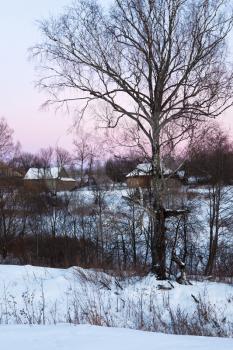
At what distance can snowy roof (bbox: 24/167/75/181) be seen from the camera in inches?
2403

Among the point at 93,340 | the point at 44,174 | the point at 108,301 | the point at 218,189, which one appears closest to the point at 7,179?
the point at 44,174

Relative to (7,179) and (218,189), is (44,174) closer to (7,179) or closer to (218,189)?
(7,179)

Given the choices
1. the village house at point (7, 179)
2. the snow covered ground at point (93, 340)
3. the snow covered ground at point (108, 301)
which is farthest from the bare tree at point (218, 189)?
the snow covered ground at point (93, 340)

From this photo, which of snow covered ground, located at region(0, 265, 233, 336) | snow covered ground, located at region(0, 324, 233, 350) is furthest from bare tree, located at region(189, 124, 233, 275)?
snow covered ground, located at region(0, 324, 233, 350)

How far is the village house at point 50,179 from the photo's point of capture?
56416 millimetres

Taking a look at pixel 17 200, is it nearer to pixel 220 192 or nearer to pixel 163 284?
pixel 220 192

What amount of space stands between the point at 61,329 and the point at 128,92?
35.3ft

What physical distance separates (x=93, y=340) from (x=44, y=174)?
57.0 m

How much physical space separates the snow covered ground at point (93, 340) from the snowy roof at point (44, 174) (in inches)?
2161

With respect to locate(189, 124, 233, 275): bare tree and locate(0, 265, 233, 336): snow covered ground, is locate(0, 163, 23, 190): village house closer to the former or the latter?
locate(189, 124, 233, 275): bare tree

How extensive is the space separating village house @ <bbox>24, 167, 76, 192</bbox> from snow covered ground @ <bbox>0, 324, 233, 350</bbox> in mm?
48020

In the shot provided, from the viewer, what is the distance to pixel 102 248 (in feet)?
139

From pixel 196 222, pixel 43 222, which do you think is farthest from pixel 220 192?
pixel 43 222

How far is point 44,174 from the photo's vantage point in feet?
202
